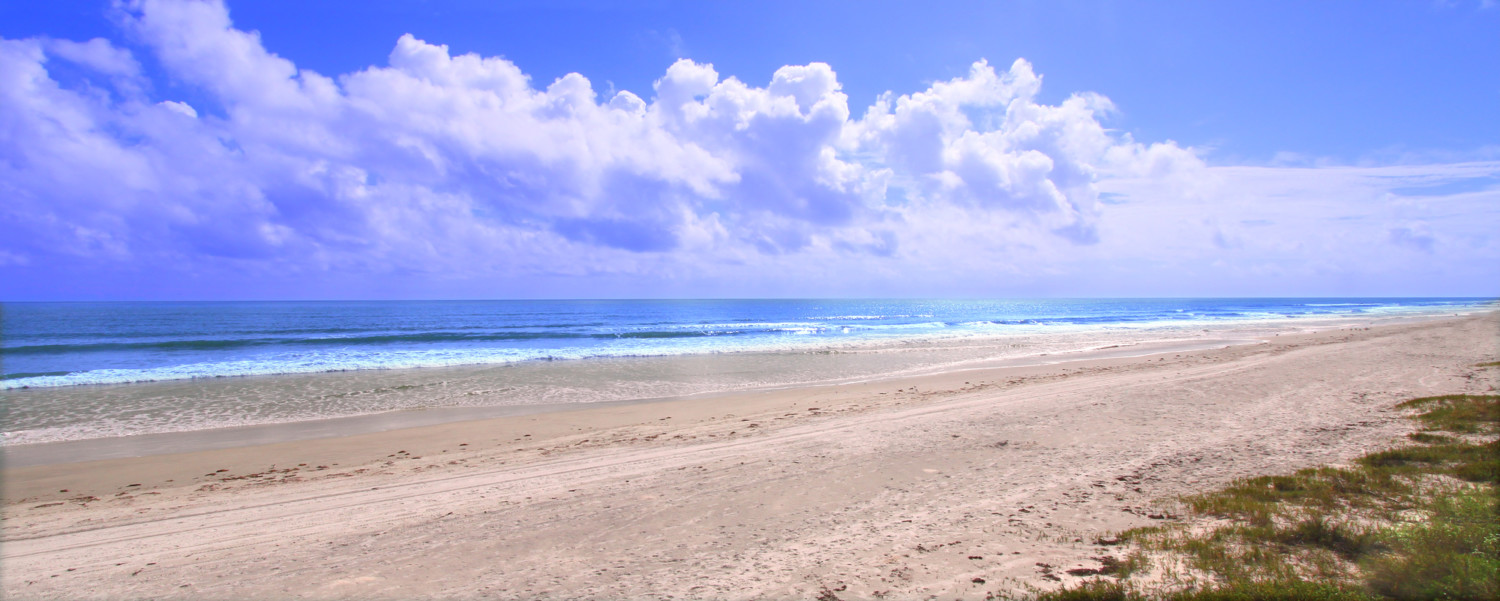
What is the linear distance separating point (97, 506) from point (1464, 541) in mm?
15012

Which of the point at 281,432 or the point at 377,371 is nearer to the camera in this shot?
the point at 281,432

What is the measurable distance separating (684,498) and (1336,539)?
6290 millimetres

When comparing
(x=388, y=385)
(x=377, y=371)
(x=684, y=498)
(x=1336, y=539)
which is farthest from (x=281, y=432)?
(x=1336, y=539)

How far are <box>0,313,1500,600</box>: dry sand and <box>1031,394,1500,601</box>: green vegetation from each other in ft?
1.53

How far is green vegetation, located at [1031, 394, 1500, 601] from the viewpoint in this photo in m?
4.09

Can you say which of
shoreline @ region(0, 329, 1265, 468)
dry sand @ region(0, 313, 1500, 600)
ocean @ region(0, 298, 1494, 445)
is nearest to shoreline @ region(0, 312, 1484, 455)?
shoreline @ region(0, 329, 1265, 468)

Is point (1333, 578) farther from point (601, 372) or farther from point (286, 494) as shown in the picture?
point (601, 372)

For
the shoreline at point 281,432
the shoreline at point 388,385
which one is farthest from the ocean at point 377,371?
the shoreline at point 281,432

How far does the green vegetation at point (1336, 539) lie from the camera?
4094mm

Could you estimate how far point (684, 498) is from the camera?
23.5ft

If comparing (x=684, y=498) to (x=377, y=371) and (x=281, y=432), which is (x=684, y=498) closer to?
(x=281, y=432)

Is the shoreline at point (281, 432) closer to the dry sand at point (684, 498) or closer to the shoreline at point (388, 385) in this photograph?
the shoreline at point (388, 385)

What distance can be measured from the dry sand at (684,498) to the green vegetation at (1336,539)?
0.47 m

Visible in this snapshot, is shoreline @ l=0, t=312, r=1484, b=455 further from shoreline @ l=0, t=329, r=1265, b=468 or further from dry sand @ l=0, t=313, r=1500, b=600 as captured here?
dry sand @ l=0, t=313, r=1500, b=600
